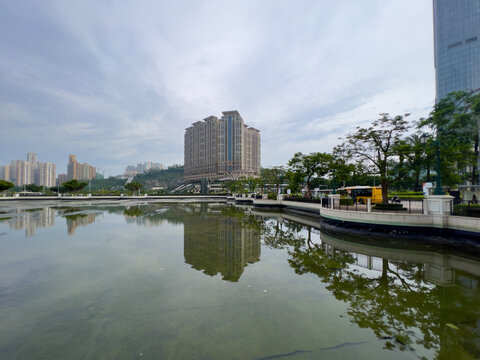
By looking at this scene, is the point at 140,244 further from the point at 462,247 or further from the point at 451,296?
the point at 462,247

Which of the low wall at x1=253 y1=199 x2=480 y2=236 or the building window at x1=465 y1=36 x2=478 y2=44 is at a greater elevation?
the building window at x1=465 y1=36 x2=478 y2=44

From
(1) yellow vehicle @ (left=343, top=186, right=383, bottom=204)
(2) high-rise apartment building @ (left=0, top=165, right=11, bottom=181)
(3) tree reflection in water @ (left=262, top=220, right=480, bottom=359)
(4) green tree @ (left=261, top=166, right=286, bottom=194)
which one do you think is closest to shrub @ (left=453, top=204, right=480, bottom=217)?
(3) tree reflection in water @ (left=262, top=220, right=480, bottom=359)

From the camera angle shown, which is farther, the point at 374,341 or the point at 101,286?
the point at 101,286

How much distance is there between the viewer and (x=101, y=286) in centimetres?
705

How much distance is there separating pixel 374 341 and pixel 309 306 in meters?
1.69

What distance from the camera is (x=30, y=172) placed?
5315 inches

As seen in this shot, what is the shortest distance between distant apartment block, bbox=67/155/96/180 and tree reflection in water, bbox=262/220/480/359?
185146mm

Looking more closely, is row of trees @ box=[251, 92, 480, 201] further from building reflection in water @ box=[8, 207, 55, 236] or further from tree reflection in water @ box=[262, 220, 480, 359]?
building reflection in water @ box=[8, 207, 55, 236]

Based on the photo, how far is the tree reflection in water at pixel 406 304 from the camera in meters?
4.48

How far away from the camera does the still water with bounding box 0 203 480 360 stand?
426 centimetres

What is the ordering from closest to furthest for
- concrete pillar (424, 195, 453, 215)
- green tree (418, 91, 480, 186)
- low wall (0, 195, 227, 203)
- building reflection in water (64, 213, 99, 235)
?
concrete pillar (424, 195, 453, 215) → building reflection in water (64, 213, 99, 235) → green tree (418, 91, 480, 186) → low wall (0, 195, 227, 203)

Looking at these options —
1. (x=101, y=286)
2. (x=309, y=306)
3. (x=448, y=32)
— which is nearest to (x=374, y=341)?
(x=309, y=306)

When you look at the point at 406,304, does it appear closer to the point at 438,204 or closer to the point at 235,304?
the point at 235,304

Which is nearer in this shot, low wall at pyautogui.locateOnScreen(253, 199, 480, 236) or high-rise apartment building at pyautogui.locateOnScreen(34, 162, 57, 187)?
low wall at pyautogui.locateOnScreen(253, 199, 480, 236)
